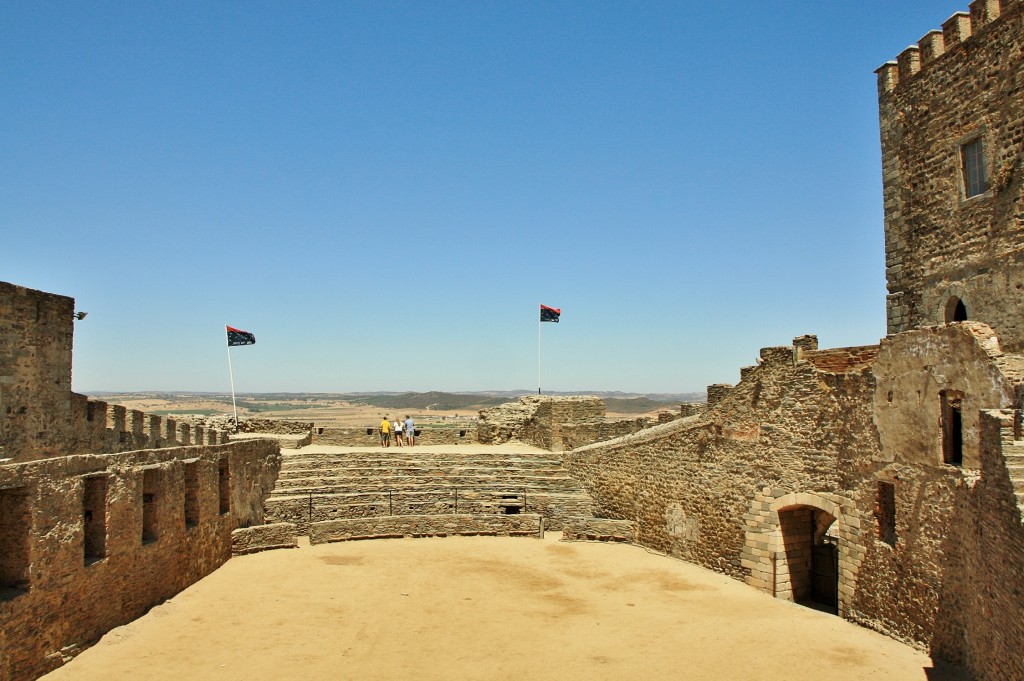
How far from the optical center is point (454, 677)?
412 inches

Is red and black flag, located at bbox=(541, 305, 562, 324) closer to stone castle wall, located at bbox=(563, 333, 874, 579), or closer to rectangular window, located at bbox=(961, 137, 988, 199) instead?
stone castle wall, located at bbox=(563, 333, 874, 579)

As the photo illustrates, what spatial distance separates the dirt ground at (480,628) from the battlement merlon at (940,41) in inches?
402

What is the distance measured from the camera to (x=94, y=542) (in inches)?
436

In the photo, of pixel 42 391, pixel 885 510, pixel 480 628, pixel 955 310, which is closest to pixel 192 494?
pixel 42 391

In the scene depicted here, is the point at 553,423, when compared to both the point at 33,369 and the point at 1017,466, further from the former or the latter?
the point at 1017,466

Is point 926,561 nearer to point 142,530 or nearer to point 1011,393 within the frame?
point 1011,393

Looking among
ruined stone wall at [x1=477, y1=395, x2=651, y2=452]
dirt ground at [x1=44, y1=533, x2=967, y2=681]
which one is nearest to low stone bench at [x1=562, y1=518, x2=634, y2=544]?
dirt ground at [x1=44, y1=533, x2=967, y2=681]

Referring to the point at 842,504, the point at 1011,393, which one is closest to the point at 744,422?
the point at 842,504

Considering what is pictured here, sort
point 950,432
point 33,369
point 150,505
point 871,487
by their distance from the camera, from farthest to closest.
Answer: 1. point 33,369
2. point 150,505
3. point 871,487
4. point 950,432

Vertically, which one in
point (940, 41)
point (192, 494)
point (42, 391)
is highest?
point (940, 41)

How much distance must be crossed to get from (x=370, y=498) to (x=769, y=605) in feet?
34.1

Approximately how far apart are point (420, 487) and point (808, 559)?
33.4 feet

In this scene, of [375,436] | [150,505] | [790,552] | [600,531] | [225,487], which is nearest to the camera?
[150,505]

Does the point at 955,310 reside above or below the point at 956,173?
below
